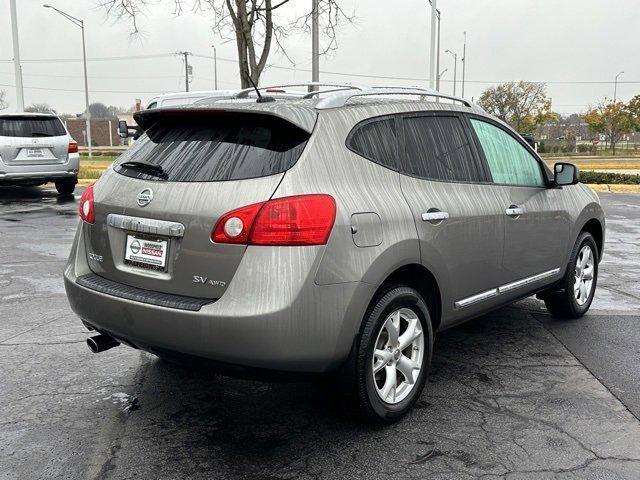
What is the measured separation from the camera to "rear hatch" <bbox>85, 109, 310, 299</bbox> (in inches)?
118

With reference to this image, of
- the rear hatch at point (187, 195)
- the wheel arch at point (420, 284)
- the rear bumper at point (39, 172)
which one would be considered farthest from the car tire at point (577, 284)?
the rear bumper at point (39, 172)

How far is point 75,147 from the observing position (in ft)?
47.0

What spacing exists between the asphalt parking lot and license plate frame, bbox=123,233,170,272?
35.2 inches

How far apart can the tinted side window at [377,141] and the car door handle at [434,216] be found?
0.31m

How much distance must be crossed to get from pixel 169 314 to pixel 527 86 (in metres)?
64.6

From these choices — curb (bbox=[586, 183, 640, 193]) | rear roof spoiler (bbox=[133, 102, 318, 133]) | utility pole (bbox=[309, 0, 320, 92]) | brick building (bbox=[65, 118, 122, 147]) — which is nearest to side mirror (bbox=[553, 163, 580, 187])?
rear roof spoiler (bbox=[133, 102, 318, 133])

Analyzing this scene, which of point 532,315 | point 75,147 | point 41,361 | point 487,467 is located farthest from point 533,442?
point 75,147

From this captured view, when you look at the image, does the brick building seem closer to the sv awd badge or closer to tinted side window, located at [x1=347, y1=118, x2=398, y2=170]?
tinted side window, located at [x1=347, y1=118, x2=398, y2=170]

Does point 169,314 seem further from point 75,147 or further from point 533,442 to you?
point 75,147

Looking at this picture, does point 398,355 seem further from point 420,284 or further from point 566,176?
point 566,176

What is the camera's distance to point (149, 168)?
341 centimetres

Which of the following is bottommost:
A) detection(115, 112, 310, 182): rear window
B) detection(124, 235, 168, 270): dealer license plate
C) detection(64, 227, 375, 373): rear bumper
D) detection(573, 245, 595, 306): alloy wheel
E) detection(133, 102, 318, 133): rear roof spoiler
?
detection(573, 245, 595, 306): alloy wheel

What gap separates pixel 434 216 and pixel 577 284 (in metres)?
2.46

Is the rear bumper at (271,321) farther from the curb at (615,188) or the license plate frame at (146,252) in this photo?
the curb at (615,188)
